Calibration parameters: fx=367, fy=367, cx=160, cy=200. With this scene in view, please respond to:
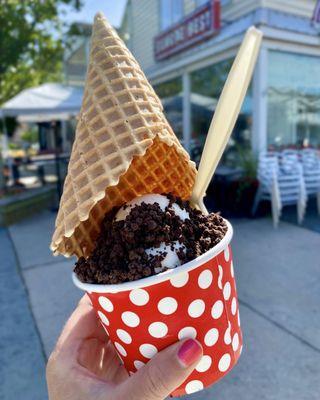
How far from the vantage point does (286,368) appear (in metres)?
2.52

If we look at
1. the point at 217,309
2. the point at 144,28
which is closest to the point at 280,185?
the point at 217,309

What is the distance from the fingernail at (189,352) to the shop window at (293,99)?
6989mm

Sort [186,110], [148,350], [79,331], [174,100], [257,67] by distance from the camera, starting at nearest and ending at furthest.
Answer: [148,350]
[79,331]
[257,67]
[186,110]
[174,100]

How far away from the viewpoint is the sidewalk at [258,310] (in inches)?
95.7

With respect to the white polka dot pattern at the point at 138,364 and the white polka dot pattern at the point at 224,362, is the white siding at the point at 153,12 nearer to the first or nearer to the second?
the white polka dot pattern at the point at 224,362

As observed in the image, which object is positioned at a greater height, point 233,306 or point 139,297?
point 139,297

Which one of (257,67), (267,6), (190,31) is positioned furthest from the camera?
(190,31)

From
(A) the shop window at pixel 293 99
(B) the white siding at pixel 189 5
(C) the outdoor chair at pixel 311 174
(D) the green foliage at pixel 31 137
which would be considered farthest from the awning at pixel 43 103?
(D) the green foliage at pixel 31 137

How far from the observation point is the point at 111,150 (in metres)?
1.08

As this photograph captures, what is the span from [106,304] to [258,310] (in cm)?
250

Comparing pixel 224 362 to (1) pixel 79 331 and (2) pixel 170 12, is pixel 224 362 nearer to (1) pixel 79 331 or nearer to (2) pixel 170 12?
(1) pixel 79 331

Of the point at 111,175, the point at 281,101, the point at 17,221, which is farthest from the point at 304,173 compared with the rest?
the point at 111,175

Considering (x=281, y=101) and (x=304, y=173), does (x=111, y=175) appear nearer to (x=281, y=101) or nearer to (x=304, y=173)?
(x=304, y=173)

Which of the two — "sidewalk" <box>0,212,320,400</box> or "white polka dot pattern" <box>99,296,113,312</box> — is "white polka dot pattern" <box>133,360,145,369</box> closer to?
"white polka dot pattern" <box>99,296,113,312</box>
